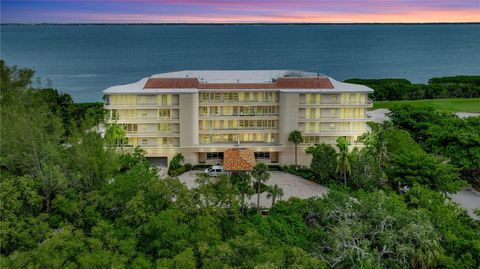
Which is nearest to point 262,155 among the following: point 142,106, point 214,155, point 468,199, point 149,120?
point 214,155

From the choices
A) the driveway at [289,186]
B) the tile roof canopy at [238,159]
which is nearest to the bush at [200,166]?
the driveway at [289,186]

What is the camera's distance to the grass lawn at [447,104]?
85188mm

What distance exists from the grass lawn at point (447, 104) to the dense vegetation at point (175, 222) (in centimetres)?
4873

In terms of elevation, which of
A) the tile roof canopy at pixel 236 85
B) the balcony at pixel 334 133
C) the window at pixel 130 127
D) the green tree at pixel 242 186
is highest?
the tile roof canopy at pixel 236 85

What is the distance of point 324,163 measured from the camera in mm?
47156

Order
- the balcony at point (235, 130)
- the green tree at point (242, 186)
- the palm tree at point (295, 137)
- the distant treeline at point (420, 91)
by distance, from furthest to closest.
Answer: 1. the distant treeline at point (420, 91)
2. the balcony at point (235, 130)
3. the palm tree at point (295, 137)
4. the green tree at point (242, 186)

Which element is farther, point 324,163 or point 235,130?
point 235,130


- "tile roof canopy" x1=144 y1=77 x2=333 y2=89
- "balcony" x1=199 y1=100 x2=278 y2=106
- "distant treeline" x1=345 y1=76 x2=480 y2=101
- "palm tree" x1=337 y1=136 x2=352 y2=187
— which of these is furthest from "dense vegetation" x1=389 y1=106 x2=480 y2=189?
"distant treeline" x1=345 y1=76 x2=480 y2=101

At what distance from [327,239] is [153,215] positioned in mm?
10557

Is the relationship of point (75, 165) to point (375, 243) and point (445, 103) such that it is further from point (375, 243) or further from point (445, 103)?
point (445, 103)

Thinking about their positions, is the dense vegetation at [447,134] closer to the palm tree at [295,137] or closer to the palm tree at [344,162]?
the palm tree at [344,162]

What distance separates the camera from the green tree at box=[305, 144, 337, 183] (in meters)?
46.8

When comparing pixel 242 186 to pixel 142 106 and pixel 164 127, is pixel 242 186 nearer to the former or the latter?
pixel 164 127

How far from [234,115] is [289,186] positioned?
11.1 metres
